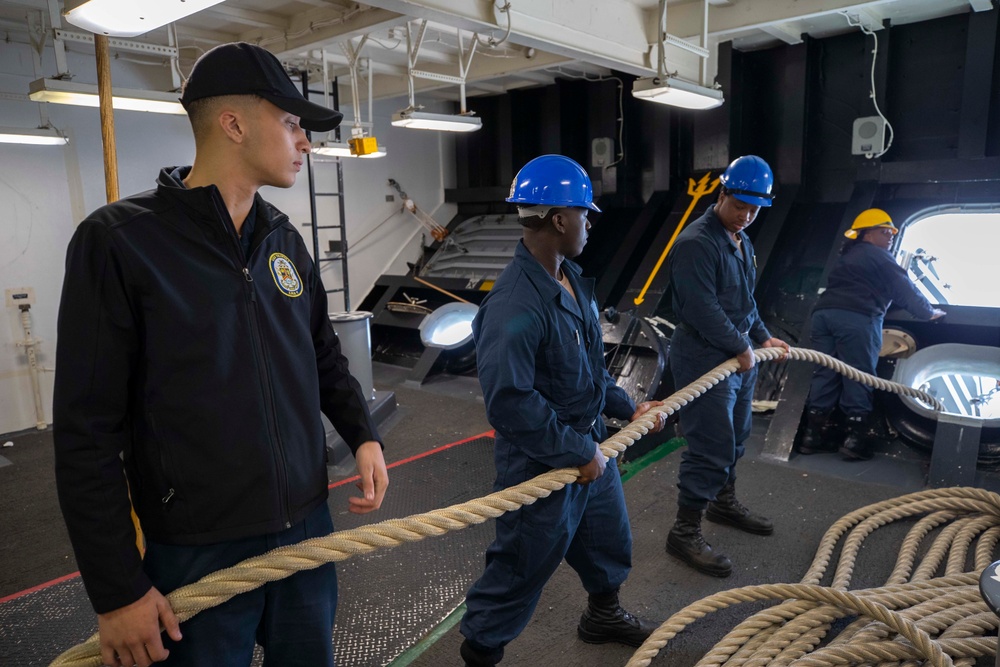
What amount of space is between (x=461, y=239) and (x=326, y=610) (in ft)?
26.3

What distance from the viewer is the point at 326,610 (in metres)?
1.58

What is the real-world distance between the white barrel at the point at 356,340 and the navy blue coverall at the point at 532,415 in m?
3.23

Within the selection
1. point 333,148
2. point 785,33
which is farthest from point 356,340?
point 785,33

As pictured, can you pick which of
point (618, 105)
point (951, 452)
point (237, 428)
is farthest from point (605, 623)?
point (618, 105)

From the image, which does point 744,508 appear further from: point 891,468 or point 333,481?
point 333,481

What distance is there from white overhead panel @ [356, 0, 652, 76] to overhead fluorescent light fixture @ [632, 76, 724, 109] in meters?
0.46

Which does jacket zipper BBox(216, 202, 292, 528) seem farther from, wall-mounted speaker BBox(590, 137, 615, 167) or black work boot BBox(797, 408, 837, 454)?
wall-mounted speaker BBox(590, 137, 615, 167)

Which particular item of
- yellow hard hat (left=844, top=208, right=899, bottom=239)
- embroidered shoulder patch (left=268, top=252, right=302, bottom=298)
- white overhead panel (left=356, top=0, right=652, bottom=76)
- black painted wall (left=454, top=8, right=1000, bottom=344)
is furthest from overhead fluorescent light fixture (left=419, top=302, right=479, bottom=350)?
embroidered shoulder patch (left=268, top=252, right=302, bottom=298)

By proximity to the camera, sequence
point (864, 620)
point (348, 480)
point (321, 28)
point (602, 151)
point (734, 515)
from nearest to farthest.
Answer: point (864, 620), point (734, 515), point (348, 480), point (321, 28), point (602, 151)

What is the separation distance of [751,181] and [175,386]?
2814 millimetres

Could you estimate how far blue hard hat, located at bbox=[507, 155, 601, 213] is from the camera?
2.19 m

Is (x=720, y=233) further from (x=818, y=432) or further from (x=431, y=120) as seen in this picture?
(x=431, y=120)

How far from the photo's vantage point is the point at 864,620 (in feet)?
8.33

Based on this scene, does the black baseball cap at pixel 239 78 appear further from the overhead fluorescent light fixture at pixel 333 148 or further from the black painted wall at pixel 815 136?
the black painted wall at pixel 815 136
